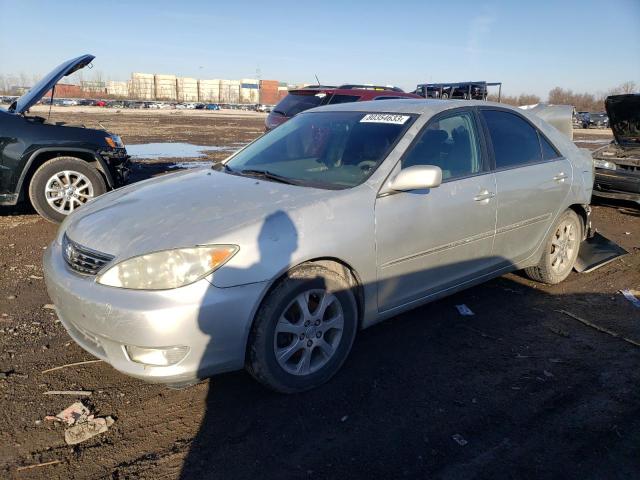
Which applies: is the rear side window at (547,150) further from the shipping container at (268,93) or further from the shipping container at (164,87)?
the shipping container at (164,87)

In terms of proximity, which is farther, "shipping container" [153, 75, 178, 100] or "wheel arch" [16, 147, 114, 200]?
"shipping container" [153, 75, 178, 100]

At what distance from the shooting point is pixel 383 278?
3105 mm

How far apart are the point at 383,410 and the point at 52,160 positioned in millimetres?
5560

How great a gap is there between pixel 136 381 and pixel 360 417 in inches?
54.7

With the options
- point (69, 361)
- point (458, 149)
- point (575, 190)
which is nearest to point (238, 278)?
point (69, 361)

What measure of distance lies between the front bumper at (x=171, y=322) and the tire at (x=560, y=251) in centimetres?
309

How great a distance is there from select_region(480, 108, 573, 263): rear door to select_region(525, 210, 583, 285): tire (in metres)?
0.23

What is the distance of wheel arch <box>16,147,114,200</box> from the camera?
612 cm

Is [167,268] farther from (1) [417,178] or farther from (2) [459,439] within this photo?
(2) [459,439]

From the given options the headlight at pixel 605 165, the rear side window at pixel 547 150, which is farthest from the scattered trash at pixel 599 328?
the headlight at pixel 605 165

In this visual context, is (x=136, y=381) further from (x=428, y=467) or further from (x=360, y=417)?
(x=428, y=467)

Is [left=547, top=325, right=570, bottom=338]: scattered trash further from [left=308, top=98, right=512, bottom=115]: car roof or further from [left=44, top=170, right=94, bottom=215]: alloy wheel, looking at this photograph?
[left=44, top=170, right=94, bottom=215]: alloy wheel

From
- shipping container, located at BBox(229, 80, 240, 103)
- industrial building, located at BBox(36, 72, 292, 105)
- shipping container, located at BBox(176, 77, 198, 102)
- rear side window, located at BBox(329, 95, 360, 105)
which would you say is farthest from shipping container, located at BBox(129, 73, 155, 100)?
rear side window, located at BBox(329, 95, 360, 105)

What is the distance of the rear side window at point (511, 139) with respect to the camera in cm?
396
